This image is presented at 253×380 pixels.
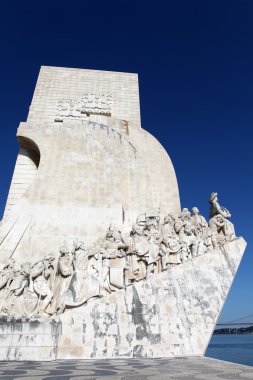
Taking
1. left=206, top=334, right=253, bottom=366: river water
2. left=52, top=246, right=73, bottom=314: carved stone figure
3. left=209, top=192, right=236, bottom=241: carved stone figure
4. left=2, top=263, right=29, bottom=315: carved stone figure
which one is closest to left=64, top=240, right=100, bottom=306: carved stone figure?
left=52, top=246, right=73, bottom=314: carved stone figure

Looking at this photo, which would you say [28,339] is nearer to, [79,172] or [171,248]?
[171,248]

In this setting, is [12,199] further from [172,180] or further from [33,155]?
[172,180]

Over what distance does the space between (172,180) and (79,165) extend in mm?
2939

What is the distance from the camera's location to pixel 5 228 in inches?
310

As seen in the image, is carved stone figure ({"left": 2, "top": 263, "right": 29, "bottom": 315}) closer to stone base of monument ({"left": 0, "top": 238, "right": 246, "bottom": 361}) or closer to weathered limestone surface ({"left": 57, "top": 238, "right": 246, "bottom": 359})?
stone base of monument ({"left": 0, "top": 238, "right": 246, "bottom": 361})

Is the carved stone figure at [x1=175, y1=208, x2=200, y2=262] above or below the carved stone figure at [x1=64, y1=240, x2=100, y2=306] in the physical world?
above

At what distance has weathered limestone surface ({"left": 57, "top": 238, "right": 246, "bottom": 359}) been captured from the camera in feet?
17.4

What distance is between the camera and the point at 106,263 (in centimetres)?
645

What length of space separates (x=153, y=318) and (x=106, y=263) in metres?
1.41

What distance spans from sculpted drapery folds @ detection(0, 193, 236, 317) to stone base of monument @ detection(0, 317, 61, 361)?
0.40 meters

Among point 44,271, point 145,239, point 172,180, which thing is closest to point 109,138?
point 172,180

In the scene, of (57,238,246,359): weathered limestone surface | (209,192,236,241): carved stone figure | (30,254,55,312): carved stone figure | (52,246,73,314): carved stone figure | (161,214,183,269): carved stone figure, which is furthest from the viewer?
(209,192,236,241): carved stone figure

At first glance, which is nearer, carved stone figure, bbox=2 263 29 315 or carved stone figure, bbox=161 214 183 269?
carved stone figure, bbox=2 263 29 315

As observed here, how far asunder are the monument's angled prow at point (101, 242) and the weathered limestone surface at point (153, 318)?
0.02 meters
